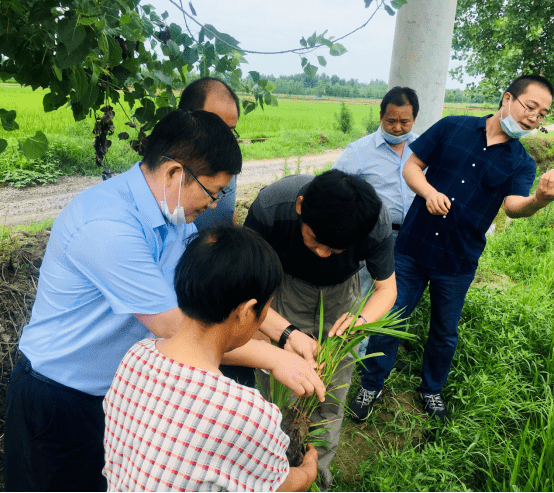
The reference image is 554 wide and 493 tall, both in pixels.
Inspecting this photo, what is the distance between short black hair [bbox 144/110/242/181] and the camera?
1332 mm

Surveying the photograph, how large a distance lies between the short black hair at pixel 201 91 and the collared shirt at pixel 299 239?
649mm

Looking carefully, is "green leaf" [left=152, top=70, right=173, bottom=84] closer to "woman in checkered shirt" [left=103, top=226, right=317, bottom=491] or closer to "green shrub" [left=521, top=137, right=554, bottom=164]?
"woman in checkered shirt" [left=103, top=226, right=317, bottom=491]

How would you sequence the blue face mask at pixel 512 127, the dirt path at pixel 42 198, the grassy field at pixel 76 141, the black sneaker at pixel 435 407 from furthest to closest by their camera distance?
the grassy field at pixel 76 141
the dirt path at pixel 42 198
the black sneaker at pixel 435 407
the blue face mask at pixel 512 127

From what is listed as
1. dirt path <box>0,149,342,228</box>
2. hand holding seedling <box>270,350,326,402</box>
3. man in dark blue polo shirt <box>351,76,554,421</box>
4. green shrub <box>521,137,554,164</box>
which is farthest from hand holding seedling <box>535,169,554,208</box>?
green shrub <box>521,137,554,164</box>

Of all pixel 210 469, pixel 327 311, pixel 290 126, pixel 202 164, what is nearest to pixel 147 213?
pixel 202 164

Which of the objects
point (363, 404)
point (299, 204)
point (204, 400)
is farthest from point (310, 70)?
point (363, 404)

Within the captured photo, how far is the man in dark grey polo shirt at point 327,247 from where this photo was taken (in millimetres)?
1563

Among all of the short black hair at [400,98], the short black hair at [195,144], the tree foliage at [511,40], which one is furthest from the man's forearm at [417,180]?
the tree foliage at [511,40]

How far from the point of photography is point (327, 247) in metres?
1.68

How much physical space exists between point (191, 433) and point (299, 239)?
116 centimetres

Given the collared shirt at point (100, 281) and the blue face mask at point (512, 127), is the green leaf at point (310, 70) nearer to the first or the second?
the collared shirt at point (100, 281)

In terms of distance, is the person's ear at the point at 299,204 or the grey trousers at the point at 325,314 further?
Result: the grey trousers at the point at 325,314

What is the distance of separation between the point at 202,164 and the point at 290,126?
17.1 m

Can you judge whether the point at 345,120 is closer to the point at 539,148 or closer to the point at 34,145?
the point at 539,148
